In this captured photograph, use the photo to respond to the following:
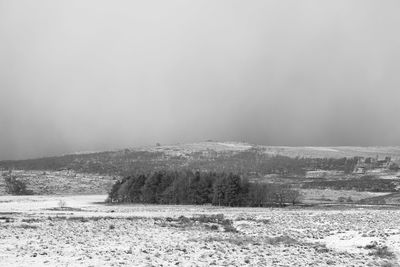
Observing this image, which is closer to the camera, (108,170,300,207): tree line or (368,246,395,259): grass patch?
(368,246,395,259): grass patch

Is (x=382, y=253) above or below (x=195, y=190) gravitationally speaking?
above

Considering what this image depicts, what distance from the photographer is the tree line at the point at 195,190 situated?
13325 centimetres

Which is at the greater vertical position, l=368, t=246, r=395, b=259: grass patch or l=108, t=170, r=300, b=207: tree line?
l=368, t=246, r=395, b=259: grass patch

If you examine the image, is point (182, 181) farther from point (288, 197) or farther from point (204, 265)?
point (204, 265)

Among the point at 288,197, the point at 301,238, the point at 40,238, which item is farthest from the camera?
the point at 288,197

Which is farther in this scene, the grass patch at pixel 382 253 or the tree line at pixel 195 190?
the tree line at pixel 195 190

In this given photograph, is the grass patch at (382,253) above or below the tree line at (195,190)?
above

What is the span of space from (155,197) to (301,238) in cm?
10102

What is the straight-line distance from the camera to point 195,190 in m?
138

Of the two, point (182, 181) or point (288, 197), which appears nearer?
point (182, 181)

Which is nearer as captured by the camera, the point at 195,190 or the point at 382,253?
Answer: the point at 382,253

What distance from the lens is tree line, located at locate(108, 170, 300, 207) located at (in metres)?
133

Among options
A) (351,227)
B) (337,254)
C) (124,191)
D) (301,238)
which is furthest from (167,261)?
(124,191)

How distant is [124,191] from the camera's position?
148000 mm
